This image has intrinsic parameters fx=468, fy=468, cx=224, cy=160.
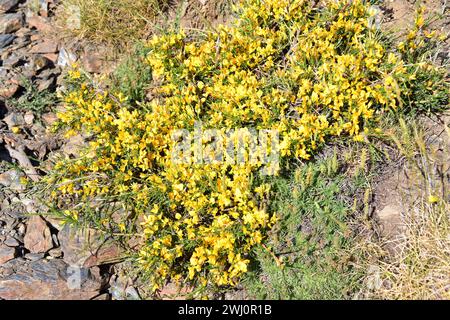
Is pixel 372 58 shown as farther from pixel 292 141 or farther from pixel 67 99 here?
pixel 67 99

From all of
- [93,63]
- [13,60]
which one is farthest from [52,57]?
[93,63]

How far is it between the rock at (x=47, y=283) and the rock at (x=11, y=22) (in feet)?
9.48

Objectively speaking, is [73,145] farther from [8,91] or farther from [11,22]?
[11,22]

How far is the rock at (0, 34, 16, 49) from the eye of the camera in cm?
521

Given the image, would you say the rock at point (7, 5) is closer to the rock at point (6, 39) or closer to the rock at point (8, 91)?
the rock at point (6, 39)

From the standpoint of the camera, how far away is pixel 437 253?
342cm

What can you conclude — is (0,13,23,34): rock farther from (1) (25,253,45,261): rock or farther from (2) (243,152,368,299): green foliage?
(2) (243,152,368,299): green foliage

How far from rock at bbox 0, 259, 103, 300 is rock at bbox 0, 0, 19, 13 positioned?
323cm

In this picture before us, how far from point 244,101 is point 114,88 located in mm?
1442

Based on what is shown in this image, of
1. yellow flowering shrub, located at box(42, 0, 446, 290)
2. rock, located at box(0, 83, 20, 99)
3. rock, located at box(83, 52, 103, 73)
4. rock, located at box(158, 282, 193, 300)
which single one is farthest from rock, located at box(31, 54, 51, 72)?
rock, located at box(158, 282, 193, 300)

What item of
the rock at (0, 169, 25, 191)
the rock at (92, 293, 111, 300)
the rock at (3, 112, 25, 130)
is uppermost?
the rock at (3, 112, 25, 130)

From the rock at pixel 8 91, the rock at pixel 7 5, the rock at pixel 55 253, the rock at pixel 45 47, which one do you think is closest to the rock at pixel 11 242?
the rock at pixel 55 253

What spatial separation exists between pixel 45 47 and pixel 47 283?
274 cm

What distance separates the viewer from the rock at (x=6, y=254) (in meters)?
3.87
